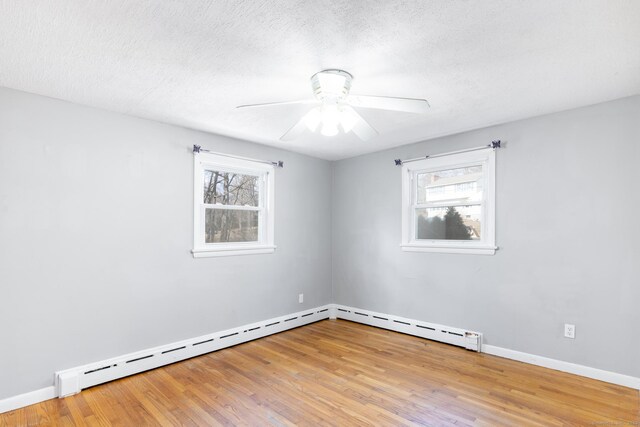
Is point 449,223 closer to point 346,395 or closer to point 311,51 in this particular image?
point 346,395

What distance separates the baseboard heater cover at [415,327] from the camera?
357 cm

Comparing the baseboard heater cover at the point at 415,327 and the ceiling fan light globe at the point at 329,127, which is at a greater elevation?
the ceiling fan light globe at the point at 329,127

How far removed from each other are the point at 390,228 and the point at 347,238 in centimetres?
74

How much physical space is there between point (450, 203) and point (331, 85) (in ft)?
7.57

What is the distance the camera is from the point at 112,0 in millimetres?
1582

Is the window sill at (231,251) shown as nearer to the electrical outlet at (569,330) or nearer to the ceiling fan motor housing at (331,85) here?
the ceiling fan motor housing at (331,85)

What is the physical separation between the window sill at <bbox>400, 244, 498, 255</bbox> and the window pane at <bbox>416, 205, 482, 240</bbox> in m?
0.14

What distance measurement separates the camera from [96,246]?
2896 mm

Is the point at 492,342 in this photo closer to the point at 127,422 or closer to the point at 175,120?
the point at 127,422

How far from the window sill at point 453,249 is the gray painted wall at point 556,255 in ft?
0.19

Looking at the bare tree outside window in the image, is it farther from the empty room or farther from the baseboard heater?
the baseboard heater

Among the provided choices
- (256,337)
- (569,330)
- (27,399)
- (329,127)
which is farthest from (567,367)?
(27,399)

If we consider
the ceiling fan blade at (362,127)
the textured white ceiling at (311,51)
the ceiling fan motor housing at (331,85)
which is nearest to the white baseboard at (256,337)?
the textured white ceiling at (311,51)

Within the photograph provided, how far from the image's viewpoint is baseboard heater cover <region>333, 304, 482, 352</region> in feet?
11.7
